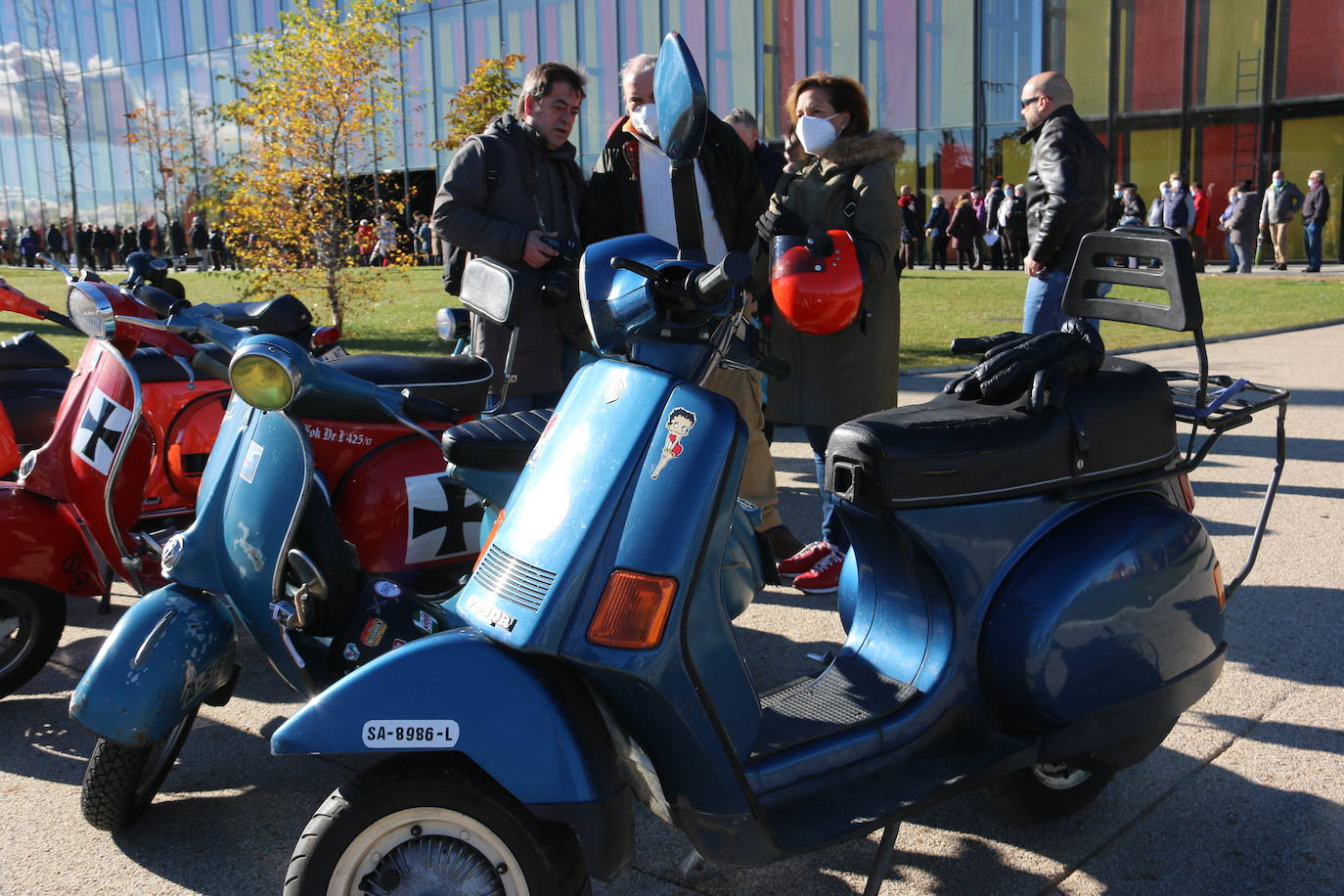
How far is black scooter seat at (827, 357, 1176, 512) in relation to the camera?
2326mm

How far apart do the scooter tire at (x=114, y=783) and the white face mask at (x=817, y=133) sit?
2814mm

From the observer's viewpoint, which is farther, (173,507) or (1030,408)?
(173,507)

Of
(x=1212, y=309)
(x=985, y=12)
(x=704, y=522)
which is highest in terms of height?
(x=985, y=12)

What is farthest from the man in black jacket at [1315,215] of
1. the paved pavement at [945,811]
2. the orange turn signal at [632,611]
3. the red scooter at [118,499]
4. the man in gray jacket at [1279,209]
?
the orange turn signal at [632,611]

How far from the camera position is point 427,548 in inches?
141

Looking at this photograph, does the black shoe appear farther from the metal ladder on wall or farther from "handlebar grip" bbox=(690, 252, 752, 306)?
the metal ladder on wall

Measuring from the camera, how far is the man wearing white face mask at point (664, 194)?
A: 4.47m

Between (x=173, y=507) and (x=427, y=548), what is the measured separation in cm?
134

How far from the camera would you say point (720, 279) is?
2.06m

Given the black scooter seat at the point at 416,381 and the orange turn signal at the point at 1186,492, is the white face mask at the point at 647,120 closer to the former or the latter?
the black scooter seat at the point at 416,381

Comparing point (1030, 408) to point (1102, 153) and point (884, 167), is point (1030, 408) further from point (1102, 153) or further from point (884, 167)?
point (1102, 153)

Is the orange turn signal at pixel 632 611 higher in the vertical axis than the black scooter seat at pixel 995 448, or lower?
lower

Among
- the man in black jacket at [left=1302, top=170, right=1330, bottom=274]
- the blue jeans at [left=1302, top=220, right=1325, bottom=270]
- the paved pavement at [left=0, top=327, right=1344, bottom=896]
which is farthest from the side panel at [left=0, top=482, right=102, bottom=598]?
the blue jeans at [left=1302, top=220, right=1325, bottom=270]

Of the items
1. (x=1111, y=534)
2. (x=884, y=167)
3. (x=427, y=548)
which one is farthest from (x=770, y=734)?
(x=884, y=167)
